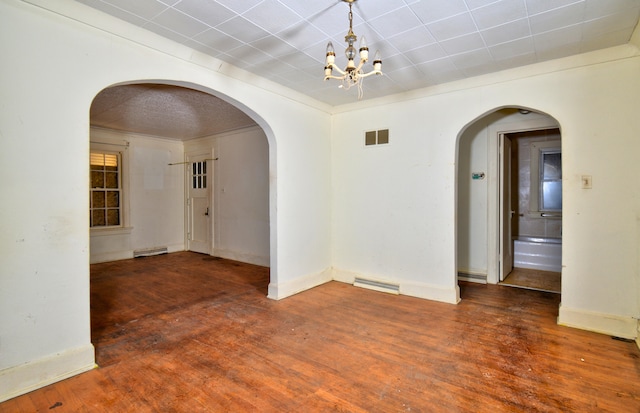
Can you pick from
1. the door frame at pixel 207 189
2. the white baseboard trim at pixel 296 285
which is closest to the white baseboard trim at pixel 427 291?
the white baseboard trim at pixel 296 285

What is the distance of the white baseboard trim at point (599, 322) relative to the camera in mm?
2885

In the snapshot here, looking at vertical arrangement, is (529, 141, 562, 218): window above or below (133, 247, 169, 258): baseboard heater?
above

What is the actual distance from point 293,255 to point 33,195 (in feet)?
8.85

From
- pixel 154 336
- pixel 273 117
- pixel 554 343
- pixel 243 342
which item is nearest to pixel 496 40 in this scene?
pixel 273 117

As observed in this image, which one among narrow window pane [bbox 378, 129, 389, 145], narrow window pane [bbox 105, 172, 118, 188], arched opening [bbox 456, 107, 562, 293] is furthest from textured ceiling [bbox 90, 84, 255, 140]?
arched opening [bbox 456, 107, 562, 293]

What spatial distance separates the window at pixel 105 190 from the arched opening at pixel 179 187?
0.05ft

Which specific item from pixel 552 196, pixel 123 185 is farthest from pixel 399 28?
pixel 123 185

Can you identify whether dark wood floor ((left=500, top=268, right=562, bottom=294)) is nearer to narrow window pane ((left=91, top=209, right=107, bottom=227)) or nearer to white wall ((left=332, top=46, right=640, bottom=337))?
white wall ((left=332, top=46, right=640, bottom=337))

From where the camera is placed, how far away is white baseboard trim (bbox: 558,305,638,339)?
2885 millimetres

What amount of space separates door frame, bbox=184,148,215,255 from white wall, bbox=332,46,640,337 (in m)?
3.23

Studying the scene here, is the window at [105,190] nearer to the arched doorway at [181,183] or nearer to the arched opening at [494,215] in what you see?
the arched doorway at [181,183]

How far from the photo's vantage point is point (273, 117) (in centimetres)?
392

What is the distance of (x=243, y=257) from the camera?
246 inches

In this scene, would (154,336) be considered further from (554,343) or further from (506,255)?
(506,255)
